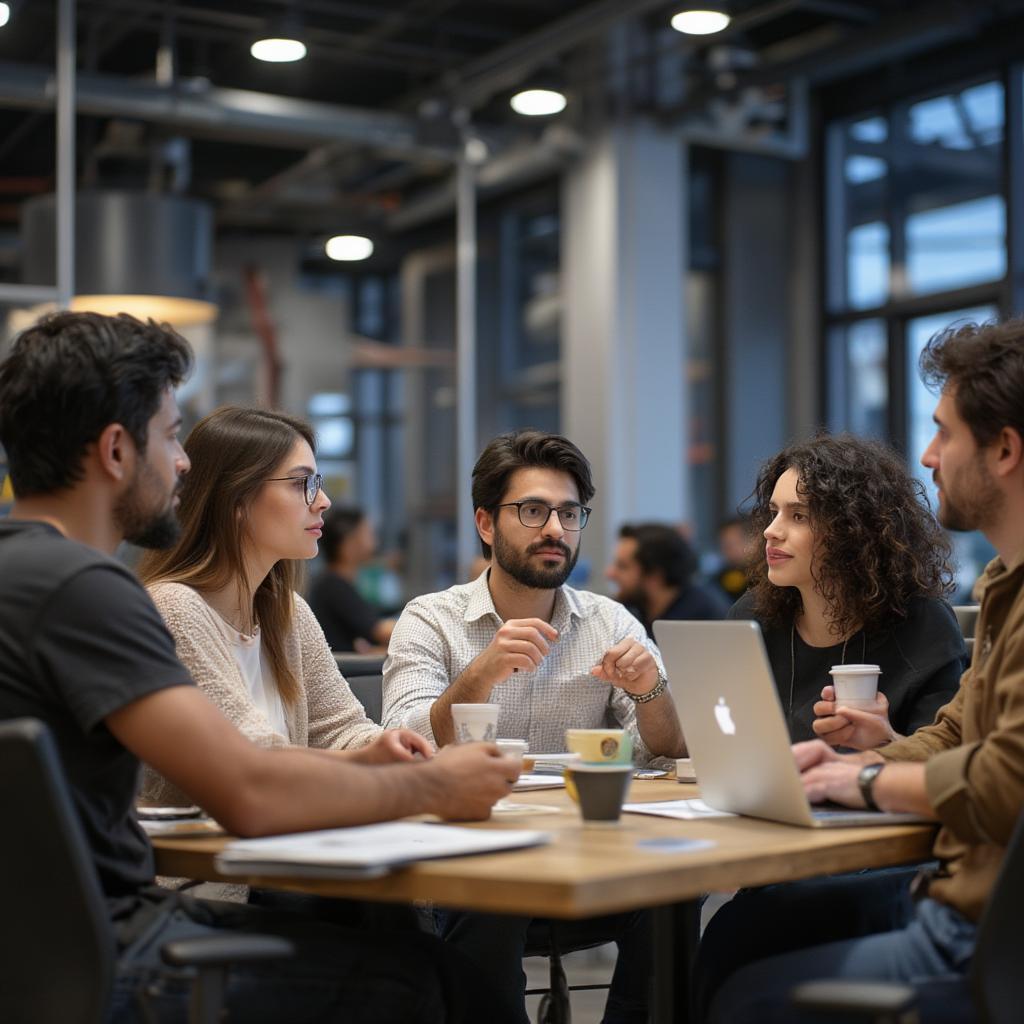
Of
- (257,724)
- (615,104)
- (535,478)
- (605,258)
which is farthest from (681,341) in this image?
(257,724)

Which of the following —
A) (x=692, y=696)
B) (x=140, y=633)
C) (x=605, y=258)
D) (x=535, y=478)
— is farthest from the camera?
(x=605, y=258)

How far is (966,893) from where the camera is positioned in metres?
1.89

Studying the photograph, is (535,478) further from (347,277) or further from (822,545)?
(347,277)

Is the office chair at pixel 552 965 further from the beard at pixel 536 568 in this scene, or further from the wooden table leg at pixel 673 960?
the beard at pixel 536 568

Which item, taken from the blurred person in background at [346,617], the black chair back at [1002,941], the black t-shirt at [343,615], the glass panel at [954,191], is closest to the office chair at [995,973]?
the black chair back at [1002,941]

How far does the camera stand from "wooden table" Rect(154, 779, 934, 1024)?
1575 millimetres

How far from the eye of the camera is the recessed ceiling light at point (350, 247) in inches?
371

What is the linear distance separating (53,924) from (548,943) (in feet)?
4.51

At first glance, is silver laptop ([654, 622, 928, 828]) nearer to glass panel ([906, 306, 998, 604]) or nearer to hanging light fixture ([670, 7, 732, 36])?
hanging light fixture ([670, 7, 732, 36])

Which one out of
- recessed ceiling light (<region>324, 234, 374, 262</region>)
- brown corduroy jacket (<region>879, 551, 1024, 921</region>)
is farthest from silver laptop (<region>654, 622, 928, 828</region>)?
recessed ceiling light (<region>324, 234, 374, 262</region>)

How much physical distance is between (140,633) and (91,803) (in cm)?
23

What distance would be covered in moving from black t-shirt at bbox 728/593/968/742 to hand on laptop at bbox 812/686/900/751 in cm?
23

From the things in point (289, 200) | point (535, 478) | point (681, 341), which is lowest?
point (535, 478)

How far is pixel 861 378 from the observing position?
981cm
